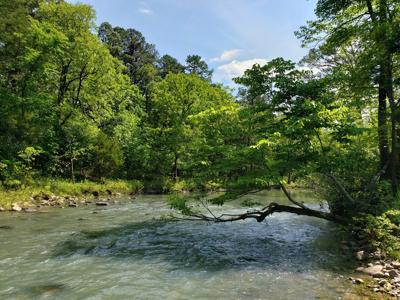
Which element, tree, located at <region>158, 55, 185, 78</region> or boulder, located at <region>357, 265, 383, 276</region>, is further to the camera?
tree, located at <region>158, 55, 185, 78</region>

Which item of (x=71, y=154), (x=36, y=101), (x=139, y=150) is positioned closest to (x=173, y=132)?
(x=139, y=150)

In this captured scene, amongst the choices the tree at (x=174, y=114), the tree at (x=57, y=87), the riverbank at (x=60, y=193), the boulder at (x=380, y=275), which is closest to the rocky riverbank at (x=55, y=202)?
the riverbank at (x=60, y=193)

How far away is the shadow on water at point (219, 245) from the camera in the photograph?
998 centimetres

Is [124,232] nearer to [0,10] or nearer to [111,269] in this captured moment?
[111,269]

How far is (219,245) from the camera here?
12141 millimetres

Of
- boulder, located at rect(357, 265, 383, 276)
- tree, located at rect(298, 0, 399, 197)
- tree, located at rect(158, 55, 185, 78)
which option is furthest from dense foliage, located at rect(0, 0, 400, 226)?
tree, located at rect(158, 55, 185, 78)

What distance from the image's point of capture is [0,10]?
26000 mm

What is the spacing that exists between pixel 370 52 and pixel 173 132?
2470 centimetres

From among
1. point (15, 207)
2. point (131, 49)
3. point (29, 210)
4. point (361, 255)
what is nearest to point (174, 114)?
point (29, 210)

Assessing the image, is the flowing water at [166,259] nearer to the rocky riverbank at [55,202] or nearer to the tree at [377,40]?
the rocky riverbank at [55,202]

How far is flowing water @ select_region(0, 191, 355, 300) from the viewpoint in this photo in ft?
25.5

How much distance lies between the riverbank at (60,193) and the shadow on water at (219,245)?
25.0 feet

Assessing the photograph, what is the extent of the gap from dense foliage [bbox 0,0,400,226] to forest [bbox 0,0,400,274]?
7 cm

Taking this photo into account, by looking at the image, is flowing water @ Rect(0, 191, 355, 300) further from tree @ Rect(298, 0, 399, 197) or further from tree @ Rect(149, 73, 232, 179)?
tree @ Rect(149, 73, 232, 179)
